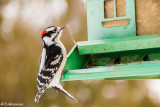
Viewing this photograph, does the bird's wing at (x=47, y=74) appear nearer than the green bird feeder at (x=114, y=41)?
No

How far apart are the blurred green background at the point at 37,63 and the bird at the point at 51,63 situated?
428 cm

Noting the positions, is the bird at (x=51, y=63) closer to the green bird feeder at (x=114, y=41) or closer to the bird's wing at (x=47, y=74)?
the bird's wing at (x=47, y=74)

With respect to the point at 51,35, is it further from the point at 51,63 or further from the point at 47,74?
the point at 47,74

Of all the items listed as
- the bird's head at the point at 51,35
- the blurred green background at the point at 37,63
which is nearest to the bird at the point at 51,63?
the bird's head at the point at 51,35

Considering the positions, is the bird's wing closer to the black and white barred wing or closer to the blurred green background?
the black and white barred wing

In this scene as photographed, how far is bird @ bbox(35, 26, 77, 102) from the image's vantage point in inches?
135

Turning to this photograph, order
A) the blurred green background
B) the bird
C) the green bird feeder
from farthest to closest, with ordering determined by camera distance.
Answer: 1. the blurred green background
2. the bird
3. the green bird feeder

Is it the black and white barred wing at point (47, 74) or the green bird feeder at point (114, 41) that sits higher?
the green bird feeder at point (114, 41)

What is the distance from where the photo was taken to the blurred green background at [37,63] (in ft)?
27.1

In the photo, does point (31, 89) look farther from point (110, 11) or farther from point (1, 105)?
point (110, 11)

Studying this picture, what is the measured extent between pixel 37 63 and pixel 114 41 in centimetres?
560

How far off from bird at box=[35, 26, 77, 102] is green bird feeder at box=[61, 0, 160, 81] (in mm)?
167

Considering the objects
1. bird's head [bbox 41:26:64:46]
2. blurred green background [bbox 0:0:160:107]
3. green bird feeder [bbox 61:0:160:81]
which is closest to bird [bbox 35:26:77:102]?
bird's head [bbox 41:26:64:46]

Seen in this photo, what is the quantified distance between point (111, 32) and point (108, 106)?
4961mm
